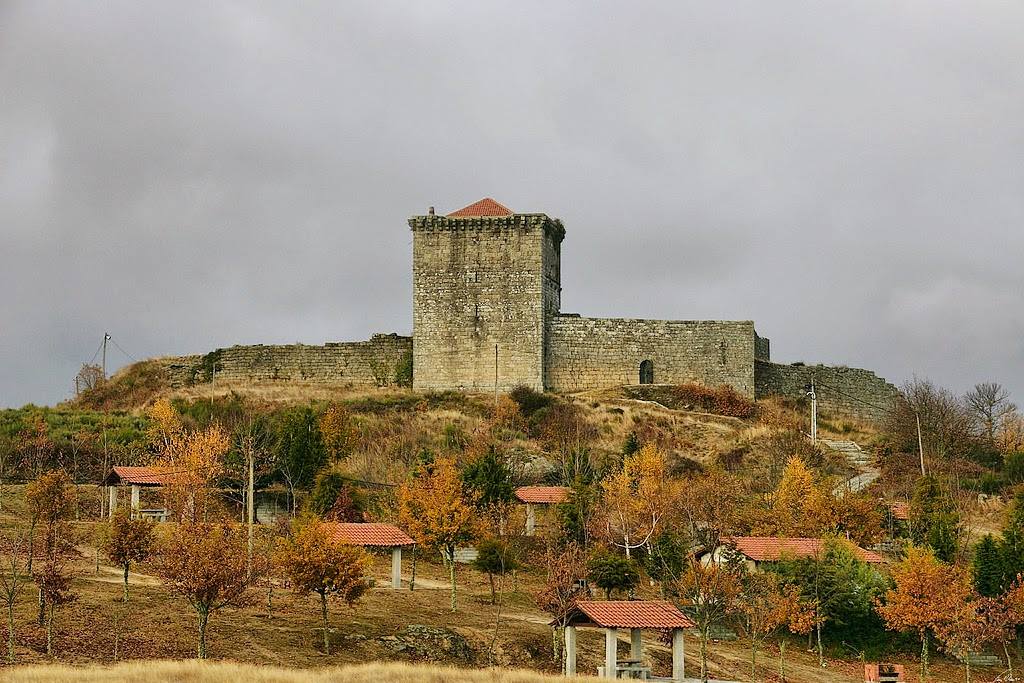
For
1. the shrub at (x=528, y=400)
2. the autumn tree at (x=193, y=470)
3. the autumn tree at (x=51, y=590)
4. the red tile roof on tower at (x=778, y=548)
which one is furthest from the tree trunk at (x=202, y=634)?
the shrub at (x=528, y=400)

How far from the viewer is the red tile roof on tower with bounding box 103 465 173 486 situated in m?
42.1

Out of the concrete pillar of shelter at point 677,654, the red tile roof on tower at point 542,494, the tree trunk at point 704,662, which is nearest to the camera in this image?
the concrete pillar of shelter at point 677,654

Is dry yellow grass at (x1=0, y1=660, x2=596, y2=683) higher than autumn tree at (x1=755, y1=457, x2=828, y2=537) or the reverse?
the reverse

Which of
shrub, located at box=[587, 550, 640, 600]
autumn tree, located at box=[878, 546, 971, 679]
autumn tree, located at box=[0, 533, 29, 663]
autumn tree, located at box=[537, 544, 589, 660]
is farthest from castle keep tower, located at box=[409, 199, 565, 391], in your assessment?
autumn tree, located at box=[0, 533, 29, 663]

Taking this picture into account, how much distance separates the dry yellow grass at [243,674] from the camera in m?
26.2

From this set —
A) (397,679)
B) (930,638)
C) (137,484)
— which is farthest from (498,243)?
(397,679)

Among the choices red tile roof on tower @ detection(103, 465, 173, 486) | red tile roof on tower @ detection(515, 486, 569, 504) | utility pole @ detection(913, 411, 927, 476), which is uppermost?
utility pole @ detection(913, 411, 927, 476)

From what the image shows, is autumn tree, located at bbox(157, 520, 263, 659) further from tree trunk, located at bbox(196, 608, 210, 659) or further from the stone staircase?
the stone staircase

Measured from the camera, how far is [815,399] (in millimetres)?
60344

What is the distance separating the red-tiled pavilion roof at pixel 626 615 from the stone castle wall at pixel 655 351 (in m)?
26.2

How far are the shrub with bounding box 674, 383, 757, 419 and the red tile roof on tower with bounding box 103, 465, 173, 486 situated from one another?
77.2 ft

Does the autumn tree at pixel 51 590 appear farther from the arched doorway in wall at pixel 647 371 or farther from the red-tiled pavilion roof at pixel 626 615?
the arched doorway in wall at pixel 647 371

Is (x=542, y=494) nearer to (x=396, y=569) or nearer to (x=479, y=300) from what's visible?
(x=396, y=569)

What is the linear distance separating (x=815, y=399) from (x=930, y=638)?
2113 cm
